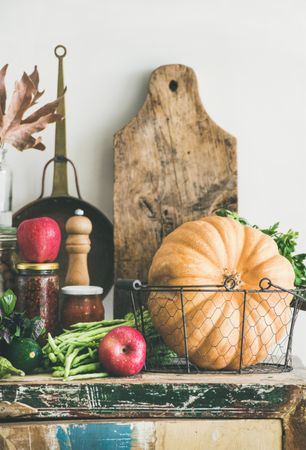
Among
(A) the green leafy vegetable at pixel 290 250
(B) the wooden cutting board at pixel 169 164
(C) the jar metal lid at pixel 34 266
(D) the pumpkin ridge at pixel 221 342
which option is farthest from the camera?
(B) the wooden cutting board at pixel 169 164

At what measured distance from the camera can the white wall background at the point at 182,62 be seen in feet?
5.88

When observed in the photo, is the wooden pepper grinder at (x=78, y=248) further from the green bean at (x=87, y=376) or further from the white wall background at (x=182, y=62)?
the green bean at (x=87, y=376)

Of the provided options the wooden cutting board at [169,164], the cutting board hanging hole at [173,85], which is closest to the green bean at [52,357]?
the wooden cutting board at [169,164]

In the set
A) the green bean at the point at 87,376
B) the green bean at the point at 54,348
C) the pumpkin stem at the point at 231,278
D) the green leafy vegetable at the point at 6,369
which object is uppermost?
the pumpkin stem at the point at 231,278

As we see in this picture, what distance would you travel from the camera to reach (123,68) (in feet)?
5.93

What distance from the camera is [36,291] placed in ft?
4.67

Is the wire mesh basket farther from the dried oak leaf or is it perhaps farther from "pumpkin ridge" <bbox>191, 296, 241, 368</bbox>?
the dried oak leaf

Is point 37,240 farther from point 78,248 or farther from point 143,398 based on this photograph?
point 143,398

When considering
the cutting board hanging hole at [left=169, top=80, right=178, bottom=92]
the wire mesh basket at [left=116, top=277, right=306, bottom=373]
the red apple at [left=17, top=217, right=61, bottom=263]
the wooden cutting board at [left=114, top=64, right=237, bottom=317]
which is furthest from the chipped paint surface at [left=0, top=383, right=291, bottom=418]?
the cutting board hanging hole at [left=169, top=80, right=178, bottom=92]

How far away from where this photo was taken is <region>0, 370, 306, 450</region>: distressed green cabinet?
46.9 inches

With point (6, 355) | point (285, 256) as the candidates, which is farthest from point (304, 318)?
point (6, 355)

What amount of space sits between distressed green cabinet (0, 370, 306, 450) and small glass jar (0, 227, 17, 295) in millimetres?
330

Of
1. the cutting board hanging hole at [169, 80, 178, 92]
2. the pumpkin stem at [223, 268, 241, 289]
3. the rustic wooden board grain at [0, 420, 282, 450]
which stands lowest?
the rustic wooden board grain at [0, 420, 282, 450]

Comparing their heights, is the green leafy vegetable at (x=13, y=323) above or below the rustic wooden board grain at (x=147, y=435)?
above
